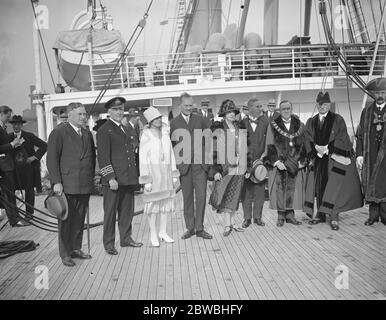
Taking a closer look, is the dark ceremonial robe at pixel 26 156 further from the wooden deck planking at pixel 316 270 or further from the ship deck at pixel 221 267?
the wooden deck planking at pixel 316 270

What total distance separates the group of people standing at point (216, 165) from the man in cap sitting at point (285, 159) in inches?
0.5

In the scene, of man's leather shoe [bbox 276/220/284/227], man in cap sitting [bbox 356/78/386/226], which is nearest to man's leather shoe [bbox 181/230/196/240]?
man's leather shoe [bbox 276/220/284/227]

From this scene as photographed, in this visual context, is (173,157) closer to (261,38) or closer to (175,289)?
(175,289)

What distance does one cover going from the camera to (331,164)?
5527mm

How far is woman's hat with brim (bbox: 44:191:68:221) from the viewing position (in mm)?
4074

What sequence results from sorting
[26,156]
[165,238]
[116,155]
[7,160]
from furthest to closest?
1. [26,156]
2. [7,160]
3. [165,238]
4. [116,155]

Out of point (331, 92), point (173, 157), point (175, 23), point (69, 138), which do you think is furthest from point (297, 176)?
point (175, 23)

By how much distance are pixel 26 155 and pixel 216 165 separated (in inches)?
124

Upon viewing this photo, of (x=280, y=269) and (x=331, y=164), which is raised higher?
(x=331, y=164)

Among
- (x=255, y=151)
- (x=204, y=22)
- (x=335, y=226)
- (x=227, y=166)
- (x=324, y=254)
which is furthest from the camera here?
(x=204, y=22)

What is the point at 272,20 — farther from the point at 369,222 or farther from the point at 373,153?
the point at 369,222

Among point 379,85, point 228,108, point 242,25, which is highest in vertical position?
point 242,25

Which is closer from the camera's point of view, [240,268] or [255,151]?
[240,268]

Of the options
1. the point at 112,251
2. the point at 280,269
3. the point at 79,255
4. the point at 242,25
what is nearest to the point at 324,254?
the point at 280,269
